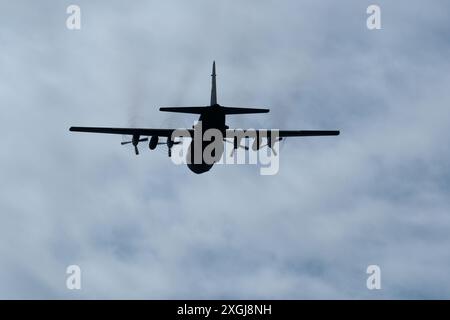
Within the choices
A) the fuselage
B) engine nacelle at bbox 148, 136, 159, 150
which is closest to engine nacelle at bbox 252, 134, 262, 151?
the fuselage

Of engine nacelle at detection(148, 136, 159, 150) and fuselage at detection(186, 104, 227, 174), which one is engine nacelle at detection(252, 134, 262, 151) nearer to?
fuselage at detection(186, 104, 227, 174)

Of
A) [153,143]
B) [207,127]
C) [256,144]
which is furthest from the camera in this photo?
[256,144]

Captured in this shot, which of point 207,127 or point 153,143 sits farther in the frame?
point 153,143

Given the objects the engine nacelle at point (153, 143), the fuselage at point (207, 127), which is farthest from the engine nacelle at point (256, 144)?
the engine nacelle at point (153, 143)

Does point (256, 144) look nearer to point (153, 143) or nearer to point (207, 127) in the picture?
point (207, 127)

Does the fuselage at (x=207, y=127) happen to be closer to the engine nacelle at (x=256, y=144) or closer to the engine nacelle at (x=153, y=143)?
the engine nacelle at (x=153, y=143)

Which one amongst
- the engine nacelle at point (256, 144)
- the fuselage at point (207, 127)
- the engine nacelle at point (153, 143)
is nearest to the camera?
the fuselage at point (207, 127)

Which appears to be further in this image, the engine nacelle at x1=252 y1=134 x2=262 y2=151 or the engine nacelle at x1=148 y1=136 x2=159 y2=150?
the engine nacelle at x1=252 y1=134 x2=262 y2=151

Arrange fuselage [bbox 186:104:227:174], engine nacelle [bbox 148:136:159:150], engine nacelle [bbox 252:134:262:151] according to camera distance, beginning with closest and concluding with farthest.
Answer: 1. fuselage [bbox 186:104:227:174]
2. engine nacelle [bbox 148:136:159:150]
3. engine nacelle [bbox 252:134:262:151]

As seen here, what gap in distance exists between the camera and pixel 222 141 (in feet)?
214
